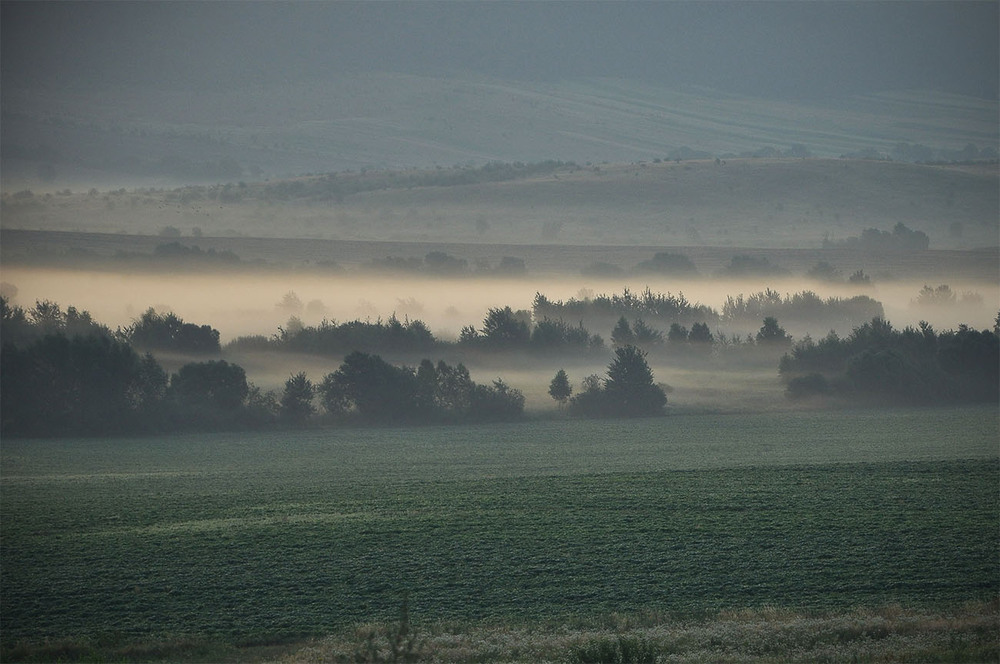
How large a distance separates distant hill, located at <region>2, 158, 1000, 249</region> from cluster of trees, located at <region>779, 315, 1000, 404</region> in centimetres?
5229

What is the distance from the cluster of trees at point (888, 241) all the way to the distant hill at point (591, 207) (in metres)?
2.22

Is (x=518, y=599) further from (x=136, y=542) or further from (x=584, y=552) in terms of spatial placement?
(x=136, y=542)

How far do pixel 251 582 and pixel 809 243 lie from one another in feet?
307

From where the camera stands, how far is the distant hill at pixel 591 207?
371ft

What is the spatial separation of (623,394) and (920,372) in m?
13.7

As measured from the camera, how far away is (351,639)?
822 inches

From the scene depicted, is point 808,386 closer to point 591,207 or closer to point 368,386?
point 368,386

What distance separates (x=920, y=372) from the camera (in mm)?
55562

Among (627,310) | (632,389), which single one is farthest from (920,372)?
(627,310)

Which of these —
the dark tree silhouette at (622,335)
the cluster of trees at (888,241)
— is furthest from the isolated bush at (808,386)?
the cluster of trees at (888,241)

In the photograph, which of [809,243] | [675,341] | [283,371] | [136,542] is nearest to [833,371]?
[675,341]

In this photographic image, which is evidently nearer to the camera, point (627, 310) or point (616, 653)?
point (616, 653)

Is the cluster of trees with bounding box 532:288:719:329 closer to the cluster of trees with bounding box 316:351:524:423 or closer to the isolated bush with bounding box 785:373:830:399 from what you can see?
the isolated bush with bounding box 785:373:830:399

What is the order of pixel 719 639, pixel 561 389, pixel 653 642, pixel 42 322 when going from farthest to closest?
pixel 42 322
pixel 561 389
pixel 719 639
pixel 653 642
